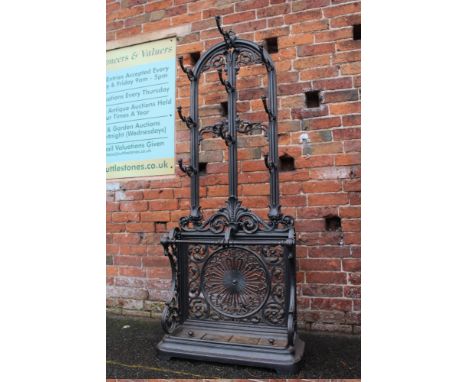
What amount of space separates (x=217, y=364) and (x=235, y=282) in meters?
0.43

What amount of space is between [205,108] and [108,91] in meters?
0.88

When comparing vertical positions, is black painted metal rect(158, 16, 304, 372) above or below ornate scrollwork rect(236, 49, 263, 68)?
below

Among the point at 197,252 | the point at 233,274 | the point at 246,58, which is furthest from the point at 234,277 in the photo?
the point at 246,58

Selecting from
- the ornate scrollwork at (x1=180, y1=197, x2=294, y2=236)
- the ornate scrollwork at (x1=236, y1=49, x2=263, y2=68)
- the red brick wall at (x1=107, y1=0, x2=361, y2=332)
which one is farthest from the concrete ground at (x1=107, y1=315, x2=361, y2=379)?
the ornate scrollwork at (x1=236, y1=49, x2=263, y2=68)

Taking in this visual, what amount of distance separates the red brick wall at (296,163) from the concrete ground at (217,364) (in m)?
0.24

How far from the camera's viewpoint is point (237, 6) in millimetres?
2785

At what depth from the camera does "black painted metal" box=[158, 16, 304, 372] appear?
6.48 feet

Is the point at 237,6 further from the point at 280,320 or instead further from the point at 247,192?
the point at 280,320

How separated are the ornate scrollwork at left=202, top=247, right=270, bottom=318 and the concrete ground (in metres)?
0.31

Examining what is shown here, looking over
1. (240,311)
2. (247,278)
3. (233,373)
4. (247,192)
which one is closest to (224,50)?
(247,192)

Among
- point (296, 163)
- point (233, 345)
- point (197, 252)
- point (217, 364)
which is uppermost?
point (296, 163)

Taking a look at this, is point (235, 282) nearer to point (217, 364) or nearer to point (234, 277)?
point (234, 277)

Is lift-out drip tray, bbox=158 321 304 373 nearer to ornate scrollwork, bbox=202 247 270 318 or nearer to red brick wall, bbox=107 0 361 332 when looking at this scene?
ornate scrollwork, bbox=202 247 270 318

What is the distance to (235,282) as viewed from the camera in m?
2.13
